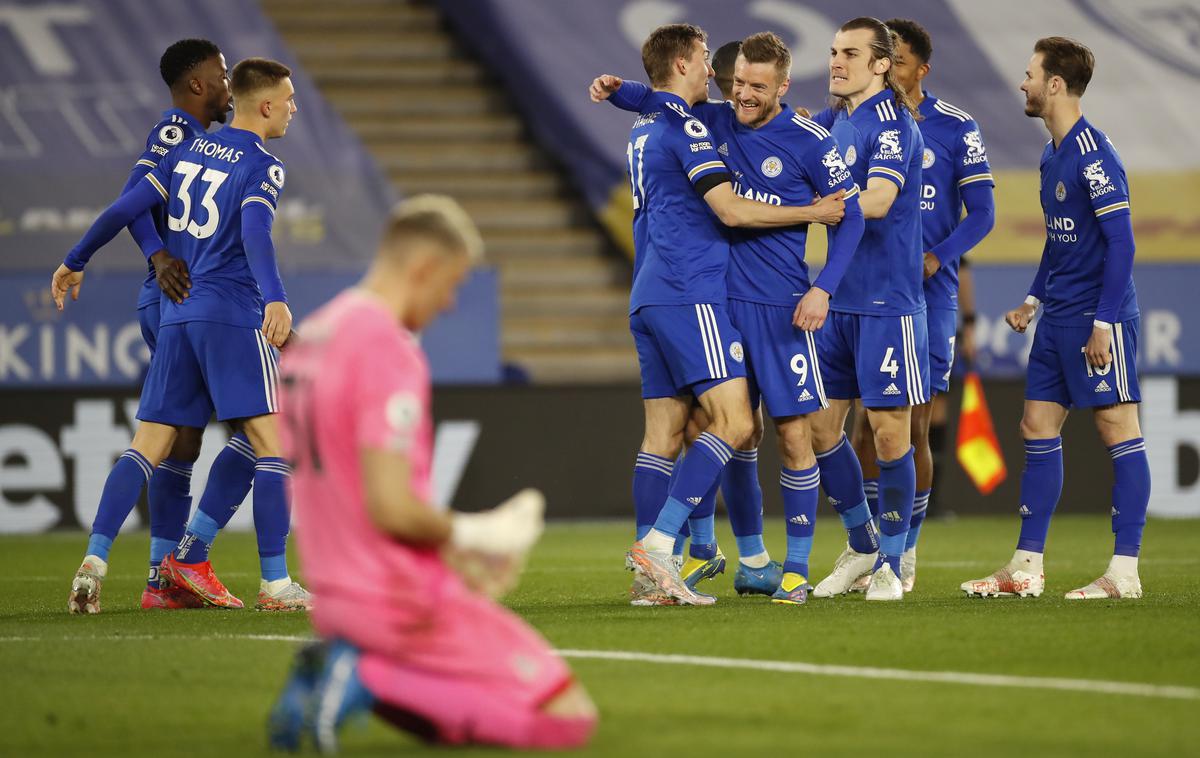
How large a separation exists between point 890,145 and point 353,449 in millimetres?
4046

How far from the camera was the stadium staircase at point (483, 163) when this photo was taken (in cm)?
1634

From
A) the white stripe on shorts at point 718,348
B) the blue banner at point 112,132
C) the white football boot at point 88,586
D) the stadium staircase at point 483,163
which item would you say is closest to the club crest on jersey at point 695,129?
the white stripe on shorts at point 718,348

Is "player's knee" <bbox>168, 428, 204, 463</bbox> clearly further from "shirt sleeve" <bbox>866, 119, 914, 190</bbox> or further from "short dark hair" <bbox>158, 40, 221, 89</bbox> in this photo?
"shirt sleeve" <bbox>866, 119, 914, 190</bbox>

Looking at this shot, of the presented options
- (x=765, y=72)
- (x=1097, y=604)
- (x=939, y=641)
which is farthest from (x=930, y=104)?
(x=939, y=641)

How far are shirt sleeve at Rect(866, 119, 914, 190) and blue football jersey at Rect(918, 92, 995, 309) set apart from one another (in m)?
0.65

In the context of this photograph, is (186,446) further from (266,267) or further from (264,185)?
(264,185)

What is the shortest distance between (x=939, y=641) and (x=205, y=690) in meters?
2.30

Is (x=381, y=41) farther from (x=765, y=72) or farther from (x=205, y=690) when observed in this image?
(x=205, y=690)

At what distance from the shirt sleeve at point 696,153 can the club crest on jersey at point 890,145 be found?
2.44 ft

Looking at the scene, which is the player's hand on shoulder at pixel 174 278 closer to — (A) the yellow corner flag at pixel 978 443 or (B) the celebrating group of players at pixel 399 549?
(B) the celebrating group of players at pixel 399 549

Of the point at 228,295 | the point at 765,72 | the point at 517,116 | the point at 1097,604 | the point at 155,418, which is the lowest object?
the point at 1097,604

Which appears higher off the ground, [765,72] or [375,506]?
[765,72]

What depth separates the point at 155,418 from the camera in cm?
716

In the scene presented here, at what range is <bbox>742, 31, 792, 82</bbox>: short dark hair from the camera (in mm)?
6836
